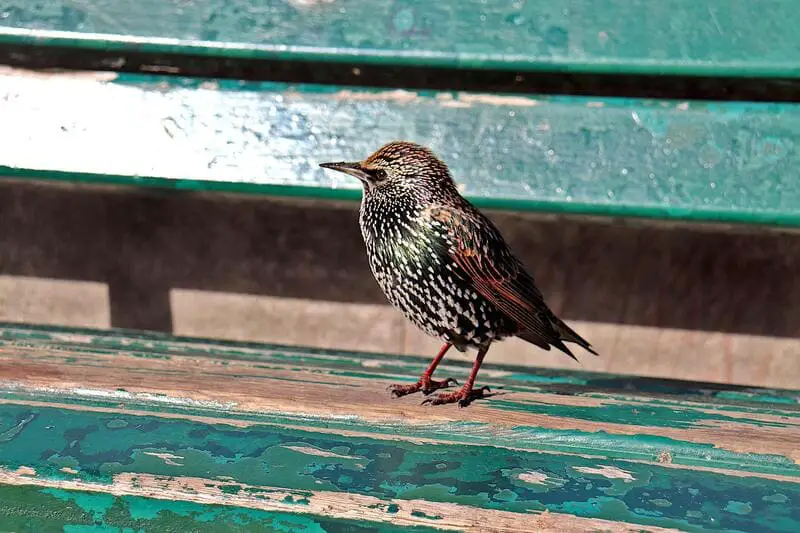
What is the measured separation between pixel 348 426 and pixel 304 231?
131 centimetres

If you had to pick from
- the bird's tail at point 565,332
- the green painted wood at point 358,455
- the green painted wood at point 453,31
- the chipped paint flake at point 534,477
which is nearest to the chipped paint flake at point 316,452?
the green painted wood at point 358,455

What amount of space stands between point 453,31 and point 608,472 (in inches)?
50.0

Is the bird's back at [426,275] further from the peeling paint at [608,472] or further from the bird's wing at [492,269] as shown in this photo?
the peeling paint at [608,472]

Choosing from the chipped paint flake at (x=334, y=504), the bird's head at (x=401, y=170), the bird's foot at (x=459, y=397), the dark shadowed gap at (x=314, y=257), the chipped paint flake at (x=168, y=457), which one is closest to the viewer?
the chipped paint flake at (x=334, y=504)

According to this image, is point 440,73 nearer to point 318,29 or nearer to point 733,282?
point 318,29

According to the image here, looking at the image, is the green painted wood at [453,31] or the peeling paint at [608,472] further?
the green painted wood at [453,31]

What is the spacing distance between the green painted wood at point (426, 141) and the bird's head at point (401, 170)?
37 centimetres

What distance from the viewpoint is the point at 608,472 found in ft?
4.14

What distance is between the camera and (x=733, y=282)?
8.21ft

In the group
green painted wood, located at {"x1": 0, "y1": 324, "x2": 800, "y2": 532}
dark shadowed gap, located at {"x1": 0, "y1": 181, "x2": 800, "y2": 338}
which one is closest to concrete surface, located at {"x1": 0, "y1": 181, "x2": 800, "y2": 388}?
dark shadowed gap, located at {"x1": 0, "y1": 181, "x2": 800, "y2": 338}

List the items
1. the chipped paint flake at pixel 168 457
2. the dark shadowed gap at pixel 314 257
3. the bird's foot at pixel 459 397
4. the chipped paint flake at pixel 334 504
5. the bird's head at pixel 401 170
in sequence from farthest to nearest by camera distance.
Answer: the dark shadowed gap at pixel 314 257 < the bird's head at pixel 401 170 < the bird's foot at pixel 459 397 < the chipped paint flake at pixel 168 457 < the chipped paint flake at pixel 334 504

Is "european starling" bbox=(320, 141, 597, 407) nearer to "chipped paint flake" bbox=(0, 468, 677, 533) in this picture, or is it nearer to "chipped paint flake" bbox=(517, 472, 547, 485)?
"chipped paint flake" bbox=(517, 472, 547, 485)

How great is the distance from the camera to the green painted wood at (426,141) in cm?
207

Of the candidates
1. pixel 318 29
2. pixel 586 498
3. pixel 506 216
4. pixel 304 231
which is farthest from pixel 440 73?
pixel 586 498
